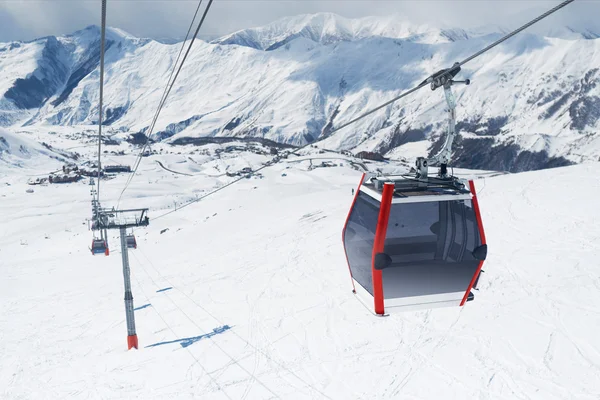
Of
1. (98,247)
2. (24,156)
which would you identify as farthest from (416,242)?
(24,156)

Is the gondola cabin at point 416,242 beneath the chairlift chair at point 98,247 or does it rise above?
above

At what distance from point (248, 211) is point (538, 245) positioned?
128ft

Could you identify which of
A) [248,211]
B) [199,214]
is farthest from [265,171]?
[248,211]

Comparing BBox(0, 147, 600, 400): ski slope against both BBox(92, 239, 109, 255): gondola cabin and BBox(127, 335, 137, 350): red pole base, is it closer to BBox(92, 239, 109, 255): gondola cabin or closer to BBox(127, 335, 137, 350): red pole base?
BBox(127, 335, 137, 350): red pole base

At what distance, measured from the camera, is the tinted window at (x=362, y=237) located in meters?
8.53

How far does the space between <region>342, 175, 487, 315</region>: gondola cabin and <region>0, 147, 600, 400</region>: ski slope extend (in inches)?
214

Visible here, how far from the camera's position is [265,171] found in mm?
120812

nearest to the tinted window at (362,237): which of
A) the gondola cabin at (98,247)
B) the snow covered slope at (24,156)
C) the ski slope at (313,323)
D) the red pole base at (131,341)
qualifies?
the ski slope at (313,323)

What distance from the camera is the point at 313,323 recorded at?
18094mm

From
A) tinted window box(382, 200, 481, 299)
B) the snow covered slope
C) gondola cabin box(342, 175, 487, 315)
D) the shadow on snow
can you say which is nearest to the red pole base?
the shadow on snow

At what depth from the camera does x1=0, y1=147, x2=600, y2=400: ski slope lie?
1341 cm

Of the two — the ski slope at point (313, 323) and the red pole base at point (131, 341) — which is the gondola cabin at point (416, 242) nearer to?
the ski slope at point (313, 323)

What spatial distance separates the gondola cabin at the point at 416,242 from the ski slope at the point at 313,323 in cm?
544

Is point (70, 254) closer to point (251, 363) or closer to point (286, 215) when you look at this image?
point (286, 215)
